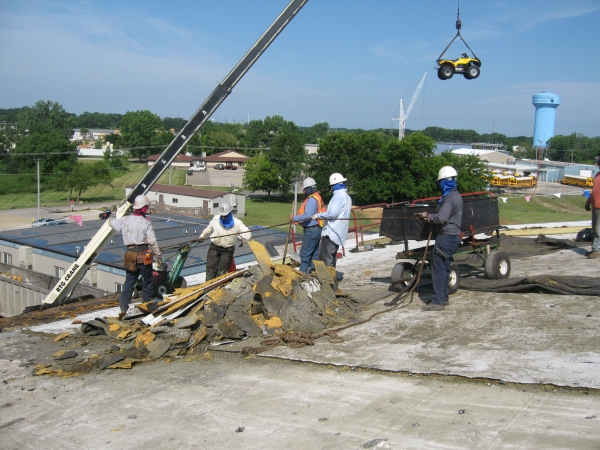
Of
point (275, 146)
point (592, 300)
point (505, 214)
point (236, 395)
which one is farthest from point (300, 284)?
point (275, 146)

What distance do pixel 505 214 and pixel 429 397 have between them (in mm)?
46007

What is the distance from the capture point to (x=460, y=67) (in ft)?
47.5

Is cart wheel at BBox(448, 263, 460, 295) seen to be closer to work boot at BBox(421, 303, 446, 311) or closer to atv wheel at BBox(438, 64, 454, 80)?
work boot at BBox(421, 303, 446, 311)

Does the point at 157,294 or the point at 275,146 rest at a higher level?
the point at 275,146

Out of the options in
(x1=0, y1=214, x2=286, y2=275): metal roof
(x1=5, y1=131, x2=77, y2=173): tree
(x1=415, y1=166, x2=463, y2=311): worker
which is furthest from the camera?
(x1=5, y1=131, x2=77, y2=173): tree

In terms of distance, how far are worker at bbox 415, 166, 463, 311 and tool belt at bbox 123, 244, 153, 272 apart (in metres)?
4.10

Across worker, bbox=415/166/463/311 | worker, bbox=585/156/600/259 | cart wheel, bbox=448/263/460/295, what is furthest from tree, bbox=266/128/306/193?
worker, bbox=415/166/463/311

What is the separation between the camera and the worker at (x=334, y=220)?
870 cm

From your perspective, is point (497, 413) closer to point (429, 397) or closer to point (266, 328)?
point (429, 397)

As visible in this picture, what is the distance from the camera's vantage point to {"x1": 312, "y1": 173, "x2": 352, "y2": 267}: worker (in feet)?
28.5

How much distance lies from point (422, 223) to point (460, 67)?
7.77 m

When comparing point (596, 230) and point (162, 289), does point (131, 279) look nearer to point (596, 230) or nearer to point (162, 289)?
point (162, 289)

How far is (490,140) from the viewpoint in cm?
18475

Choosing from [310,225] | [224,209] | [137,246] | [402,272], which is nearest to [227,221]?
[224,209]
